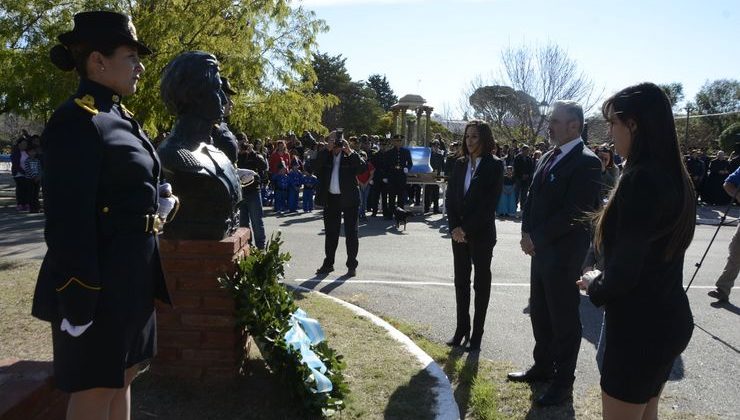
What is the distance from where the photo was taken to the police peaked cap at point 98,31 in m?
2.38

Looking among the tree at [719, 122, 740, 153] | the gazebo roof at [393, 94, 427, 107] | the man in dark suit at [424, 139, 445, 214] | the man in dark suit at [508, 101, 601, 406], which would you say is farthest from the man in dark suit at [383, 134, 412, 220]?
the tree at [719, 122, 740, 153]

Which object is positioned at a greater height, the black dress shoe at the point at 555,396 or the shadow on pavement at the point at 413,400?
the shadow on pavement at the point at 413,400

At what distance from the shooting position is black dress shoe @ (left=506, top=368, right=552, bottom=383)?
4500mm

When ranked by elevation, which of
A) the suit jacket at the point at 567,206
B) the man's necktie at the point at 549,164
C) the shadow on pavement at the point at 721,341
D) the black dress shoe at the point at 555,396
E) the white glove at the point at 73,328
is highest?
the man's necktie at the point at 549,164

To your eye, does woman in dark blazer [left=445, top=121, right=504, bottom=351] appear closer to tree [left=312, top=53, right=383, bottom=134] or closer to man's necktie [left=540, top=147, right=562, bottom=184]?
man's necktie [left=540, top=147, right=562, bottom=184]

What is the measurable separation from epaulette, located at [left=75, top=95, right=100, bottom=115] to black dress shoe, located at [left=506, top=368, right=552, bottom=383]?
351 cm

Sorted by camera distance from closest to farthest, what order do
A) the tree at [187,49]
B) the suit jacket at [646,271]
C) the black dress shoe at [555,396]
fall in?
the suit jacket at [646,271]
the black dress shoe at [555,396]
the tree at [187,49]

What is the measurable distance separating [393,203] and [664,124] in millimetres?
12163

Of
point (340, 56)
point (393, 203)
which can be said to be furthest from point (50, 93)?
point (340, 56)

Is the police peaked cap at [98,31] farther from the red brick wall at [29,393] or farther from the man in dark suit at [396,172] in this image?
the man in dark suit at [396,172]

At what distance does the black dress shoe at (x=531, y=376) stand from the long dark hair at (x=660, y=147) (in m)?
2.29

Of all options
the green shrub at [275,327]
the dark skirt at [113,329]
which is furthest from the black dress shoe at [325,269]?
the dark skirt at [113,329]

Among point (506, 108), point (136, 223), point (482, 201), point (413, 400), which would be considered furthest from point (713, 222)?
point (506, 108)

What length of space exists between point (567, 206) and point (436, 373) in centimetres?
152
